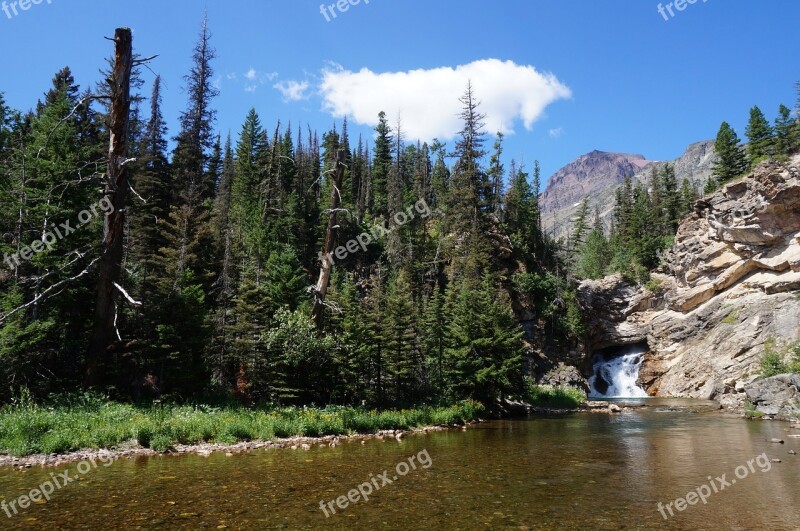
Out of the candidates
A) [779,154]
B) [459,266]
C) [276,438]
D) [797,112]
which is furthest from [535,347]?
[797,112]

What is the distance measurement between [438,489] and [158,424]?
1025cm

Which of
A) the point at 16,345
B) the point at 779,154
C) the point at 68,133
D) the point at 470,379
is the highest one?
the point at 779,154

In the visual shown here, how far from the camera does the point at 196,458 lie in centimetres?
1451

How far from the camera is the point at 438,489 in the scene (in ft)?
38.2

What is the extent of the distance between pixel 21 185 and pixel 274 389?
14597mm

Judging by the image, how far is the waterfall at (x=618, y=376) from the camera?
60.9 meters

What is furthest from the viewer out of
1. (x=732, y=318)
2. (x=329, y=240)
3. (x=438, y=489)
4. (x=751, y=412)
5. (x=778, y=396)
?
(x=732, y=318)

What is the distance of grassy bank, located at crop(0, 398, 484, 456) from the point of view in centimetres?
1424

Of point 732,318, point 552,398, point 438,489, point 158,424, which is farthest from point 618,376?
point 158,424

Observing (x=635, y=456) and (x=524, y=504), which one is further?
(x=635, y=456)

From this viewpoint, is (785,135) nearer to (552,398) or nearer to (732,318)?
(732,318)

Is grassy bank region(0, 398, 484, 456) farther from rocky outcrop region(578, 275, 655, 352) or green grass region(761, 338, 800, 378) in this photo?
rocky outcrop region(578, 275, 655, 352)

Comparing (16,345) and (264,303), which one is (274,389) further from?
(16,345)

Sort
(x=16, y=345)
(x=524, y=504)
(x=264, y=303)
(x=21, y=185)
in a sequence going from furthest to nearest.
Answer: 1. (x=264, y=303)
2. (x=21, y=185)
3. (x=16, y=345)
4. (x=524, y=504)
